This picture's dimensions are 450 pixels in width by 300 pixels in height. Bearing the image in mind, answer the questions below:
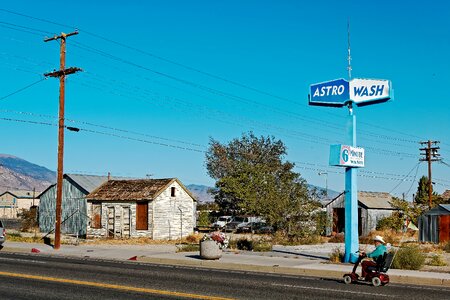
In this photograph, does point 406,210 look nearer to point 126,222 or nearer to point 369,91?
point 126,222

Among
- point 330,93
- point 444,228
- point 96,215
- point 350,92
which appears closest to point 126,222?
point 96,215

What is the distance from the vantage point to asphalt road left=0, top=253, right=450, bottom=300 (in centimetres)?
1345

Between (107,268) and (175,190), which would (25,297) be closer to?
(107,268)

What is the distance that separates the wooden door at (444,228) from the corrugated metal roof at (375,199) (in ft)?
27.2

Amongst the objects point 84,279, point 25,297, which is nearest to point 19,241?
point 84,279

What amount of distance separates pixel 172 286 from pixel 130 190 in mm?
28709

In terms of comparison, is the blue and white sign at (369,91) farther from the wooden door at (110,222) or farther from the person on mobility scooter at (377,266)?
the wooden door at (110,222)

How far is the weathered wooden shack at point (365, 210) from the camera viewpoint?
157 feet

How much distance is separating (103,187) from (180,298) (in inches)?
1323

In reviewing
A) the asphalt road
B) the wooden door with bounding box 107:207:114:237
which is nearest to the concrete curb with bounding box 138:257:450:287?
the asphalt road

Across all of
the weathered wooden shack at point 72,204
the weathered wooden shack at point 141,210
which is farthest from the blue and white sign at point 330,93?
the weathered wooden shack at point 72,204

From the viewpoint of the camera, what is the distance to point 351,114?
914 inches

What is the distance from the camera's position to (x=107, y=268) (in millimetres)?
20438

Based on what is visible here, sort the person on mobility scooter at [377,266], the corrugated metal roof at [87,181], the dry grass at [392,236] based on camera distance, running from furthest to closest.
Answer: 1. the corrugated metal roof at [87,181]
2. the dry grass at [392,236]
3. the person on mobility scooter at [377,266]
